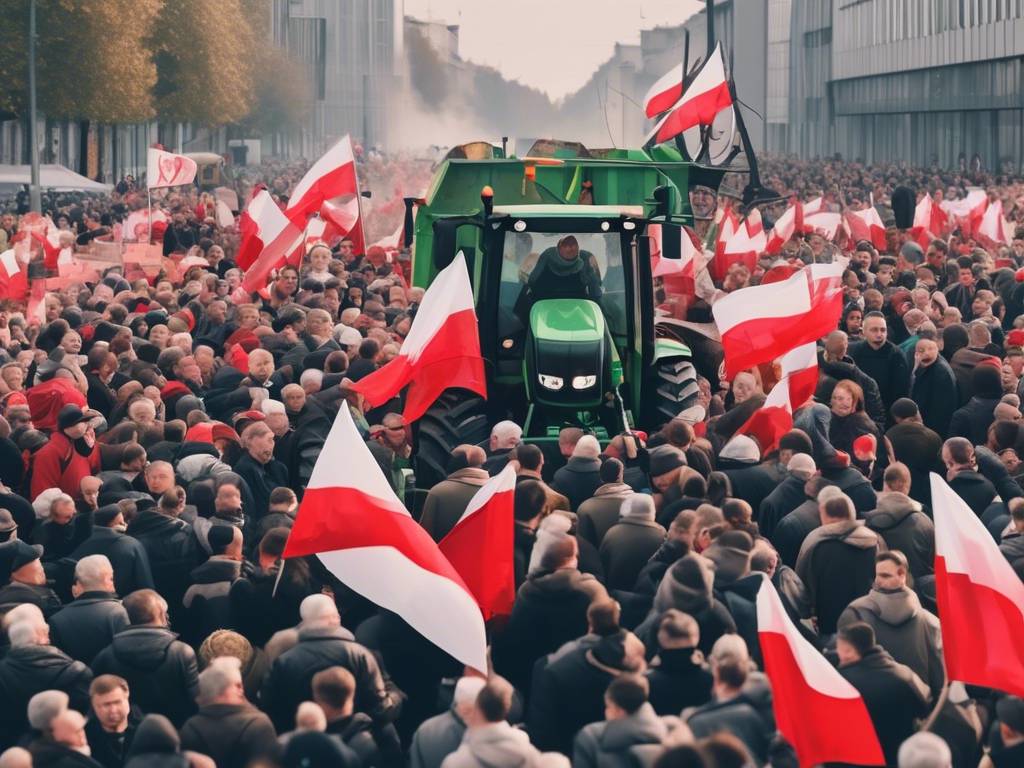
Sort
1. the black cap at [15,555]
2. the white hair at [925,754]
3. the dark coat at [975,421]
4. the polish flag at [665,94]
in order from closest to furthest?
1. the white hair at [925,754]
2. the black cap at [15,555]
3. the dark coat at [975,421]
4. the polish flag at [665,94]

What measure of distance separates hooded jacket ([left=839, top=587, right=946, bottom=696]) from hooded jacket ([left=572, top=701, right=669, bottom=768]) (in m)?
1.86

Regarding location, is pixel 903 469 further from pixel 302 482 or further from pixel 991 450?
pixel 302 482

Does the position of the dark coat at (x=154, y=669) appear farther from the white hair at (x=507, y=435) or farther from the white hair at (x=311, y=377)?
the white hair at (x=311, y=377)

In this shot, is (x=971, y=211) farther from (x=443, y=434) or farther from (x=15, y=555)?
(x=15, y=555)

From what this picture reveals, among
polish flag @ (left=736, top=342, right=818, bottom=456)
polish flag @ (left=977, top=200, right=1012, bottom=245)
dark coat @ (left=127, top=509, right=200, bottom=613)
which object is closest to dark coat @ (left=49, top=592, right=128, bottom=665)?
dark coat @ (left=127, top=509, right=200, bottom=613)

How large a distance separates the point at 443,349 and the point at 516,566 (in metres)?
3.05

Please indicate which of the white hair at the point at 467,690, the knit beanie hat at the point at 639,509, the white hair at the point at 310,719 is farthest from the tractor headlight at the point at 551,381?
the white hair at the point at 310,719

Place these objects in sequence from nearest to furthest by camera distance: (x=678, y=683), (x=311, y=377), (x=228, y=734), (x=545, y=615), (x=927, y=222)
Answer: (x=228, y=734), (x=678, y=683), (x=545, y=615), (x=311, y=377), (x=927, y=222)

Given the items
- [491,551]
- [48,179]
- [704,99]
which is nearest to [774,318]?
[491,551]

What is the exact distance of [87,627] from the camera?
9.03 m

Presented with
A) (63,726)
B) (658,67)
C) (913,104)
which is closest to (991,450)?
(63,726)

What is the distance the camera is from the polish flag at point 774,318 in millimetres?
13695

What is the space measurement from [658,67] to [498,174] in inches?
5863

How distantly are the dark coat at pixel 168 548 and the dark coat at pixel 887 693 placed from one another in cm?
376
